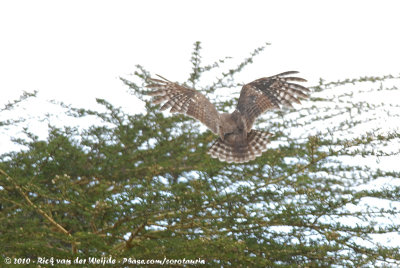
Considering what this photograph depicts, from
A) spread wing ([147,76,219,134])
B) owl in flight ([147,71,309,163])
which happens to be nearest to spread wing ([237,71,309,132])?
owl in flight ([147,71,309,163])

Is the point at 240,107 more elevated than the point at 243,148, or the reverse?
the point at 240,107

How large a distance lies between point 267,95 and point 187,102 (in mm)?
847

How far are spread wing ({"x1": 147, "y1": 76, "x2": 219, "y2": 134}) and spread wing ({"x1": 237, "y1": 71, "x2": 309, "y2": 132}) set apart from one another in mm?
333

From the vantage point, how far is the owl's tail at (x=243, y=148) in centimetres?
530

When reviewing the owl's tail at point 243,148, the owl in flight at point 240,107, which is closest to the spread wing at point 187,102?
the owl in flight at point 240,107

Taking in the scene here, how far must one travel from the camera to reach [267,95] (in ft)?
17.5

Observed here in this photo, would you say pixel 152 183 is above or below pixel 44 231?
above

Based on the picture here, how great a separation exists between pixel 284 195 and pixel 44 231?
1983 millimetres

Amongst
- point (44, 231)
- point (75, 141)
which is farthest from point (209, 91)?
point (44, 231)

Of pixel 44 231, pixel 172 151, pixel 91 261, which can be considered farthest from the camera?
pixel 172 151

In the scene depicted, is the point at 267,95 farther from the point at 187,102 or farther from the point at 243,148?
the point at 187,102

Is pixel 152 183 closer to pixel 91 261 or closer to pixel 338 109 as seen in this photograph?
pixel 91 261

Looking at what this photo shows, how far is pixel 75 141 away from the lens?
5.21 metres

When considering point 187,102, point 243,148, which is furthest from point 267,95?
point 187,102
